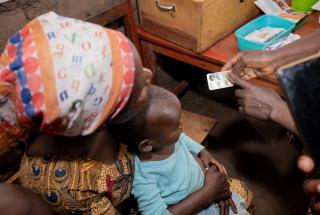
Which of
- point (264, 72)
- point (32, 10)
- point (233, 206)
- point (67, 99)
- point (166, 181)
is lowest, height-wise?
point (233, 206)

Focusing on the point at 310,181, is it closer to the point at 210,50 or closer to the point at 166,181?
the point at 166,181

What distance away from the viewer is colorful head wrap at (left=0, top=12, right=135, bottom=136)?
0.61 m

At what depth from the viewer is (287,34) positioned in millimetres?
1610

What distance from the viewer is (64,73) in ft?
2.02

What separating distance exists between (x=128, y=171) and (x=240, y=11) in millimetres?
1154

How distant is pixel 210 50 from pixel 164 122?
74 centimetres

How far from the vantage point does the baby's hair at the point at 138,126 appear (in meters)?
1.01

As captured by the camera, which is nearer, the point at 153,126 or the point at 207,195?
the point at 153,126

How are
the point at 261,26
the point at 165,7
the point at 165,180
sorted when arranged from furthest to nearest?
the point at 261,26, the point at 165,7, the point at 165,180

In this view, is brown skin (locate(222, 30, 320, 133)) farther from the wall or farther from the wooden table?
the wall

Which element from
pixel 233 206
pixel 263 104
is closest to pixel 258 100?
pixel 263 104

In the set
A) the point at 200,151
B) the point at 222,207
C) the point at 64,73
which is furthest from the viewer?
the point at 200,151

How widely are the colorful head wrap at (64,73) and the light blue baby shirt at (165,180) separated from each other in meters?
0.43

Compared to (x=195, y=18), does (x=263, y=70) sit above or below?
below
